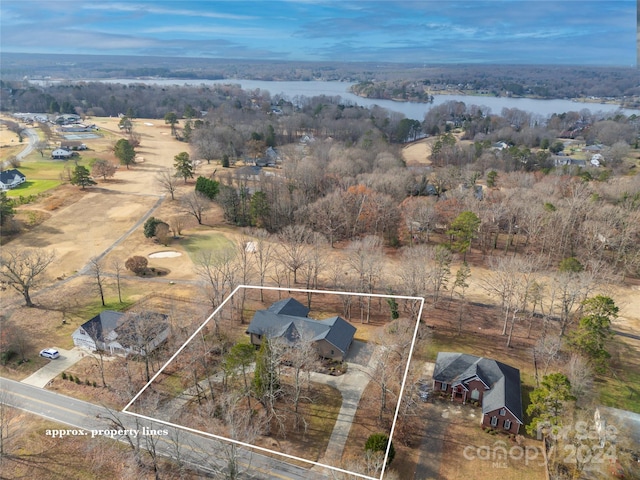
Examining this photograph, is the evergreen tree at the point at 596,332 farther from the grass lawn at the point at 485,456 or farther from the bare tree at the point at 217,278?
the bare tree at the point at 217,278

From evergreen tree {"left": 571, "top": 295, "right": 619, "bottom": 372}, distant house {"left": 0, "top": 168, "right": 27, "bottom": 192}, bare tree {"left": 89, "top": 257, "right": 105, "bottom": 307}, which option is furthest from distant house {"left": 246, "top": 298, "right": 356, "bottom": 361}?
distant house {"left": 0, "top": 168, "right": 27, "bottom": 192}

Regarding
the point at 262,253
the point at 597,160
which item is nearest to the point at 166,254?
the point at 262,253

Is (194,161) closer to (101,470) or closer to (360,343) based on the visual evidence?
(360,343)

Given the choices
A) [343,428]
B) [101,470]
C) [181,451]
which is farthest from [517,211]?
[101,470]

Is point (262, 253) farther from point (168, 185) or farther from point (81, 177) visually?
point (81, 177)

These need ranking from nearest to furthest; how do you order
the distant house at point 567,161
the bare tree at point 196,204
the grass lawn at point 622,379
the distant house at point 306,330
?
1. the grass lawn at point 622,379
2. the distant house at point 306,330
3. the bare tree at point 196,204
4. the distant house at point 567,161

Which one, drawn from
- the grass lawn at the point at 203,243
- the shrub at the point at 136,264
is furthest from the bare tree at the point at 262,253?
the shrub at the point at 136,264
